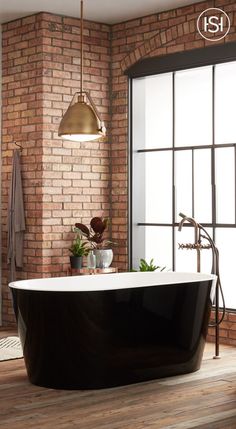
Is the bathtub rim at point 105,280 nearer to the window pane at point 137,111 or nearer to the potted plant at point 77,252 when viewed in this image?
the potted plant at point 77,252

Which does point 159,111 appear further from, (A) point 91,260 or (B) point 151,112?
(A) point 91,260

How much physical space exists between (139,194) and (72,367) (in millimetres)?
2974

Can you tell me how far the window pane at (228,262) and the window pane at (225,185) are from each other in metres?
0.13

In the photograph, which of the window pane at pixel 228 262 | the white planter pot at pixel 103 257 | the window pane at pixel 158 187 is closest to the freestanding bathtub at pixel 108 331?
the window pane at pixel 228 262

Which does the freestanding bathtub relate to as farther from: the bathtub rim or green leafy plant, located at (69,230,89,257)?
green leafy plant, located at (69,230,89,257)

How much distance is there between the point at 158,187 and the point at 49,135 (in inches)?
46.3

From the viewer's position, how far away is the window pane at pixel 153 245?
26.2ft

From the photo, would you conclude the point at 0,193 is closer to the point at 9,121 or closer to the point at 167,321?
the point at 9,121

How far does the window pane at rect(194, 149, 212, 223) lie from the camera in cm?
758

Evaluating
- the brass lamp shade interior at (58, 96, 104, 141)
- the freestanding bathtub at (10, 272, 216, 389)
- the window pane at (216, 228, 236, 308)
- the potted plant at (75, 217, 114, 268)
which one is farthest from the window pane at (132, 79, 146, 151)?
the freestanding bathtub at (10, 272, 216, 389)

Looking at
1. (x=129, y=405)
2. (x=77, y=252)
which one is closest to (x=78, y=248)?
(x=77, y=252)

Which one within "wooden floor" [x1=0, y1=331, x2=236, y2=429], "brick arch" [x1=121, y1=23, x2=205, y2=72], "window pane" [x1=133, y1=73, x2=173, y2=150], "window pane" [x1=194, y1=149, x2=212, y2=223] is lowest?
"wooden floor" [x1=0, y1=331, x2=236, y2=429]

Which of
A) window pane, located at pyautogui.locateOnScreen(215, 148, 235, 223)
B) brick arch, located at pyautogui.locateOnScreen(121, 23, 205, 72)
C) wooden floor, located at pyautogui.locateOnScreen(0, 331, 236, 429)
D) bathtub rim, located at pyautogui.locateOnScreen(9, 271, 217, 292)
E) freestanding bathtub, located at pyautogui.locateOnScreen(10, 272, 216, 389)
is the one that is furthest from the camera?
brick arch, located at pyautogui.locateOnScreen(121, 23, 205, 72)

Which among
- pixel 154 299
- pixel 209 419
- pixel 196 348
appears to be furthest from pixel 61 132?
pixel 209 419
